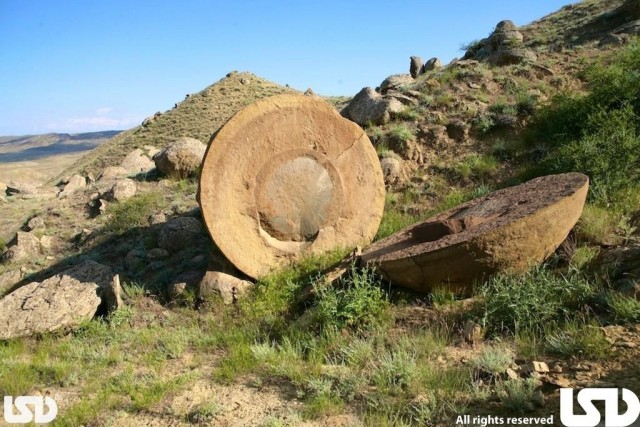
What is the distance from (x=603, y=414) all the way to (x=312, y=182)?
4.10 metres

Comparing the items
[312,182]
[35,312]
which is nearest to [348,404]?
[312,182]

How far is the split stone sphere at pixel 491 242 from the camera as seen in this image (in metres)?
4.37

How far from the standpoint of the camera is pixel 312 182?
619cm

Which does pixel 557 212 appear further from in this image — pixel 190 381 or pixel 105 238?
pixel 105 238

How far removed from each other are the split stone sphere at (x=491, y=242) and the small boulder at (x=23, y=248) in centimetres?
690

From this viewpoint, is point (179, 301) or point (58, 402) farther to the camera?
point (179, 301)

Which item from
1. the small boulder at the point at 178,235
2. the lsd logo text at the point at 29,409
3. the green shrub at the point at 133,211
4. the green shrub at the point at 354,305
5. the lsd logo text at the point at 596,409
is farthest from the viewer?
the green shrub at the point at 133,211

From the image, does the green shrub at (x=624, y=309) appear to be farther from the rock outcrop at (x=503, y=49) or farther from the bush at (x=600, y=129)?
the rock outcrop at (x=503, y=49)

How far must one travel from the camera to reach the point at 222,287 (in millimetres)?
5812

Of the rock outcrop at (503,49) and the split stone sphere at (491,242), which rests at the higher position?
the rock outcrop at (503,49)

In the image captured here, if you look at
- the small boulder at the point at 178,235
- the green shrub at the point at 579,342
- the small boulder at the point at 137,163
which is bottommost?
the green shrub at the point at 579,342

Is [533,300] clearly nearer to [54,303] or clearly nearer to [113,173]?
[54,303]

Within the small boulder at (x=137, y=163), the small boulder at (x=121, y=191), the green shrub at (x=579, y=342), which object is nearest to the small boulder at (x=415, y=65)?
the small boulder at (x=137, y=163)

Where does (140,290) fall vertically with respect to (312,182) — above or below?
below
